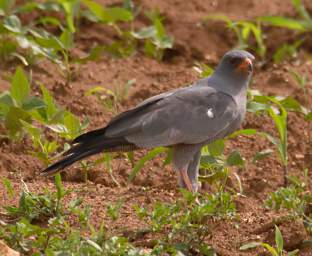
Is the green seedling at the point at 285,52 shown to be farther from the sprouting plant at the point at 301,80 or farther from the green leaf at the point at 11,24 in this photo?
the green leaf at the point at 11,24

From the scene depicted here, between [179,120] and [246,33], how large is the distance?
2956mm

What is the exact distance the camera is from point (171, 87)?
26.3ft

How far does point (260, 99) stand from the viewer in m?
7.21

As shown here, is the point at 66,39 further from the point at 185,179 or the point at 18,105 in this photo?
the point at 185,179

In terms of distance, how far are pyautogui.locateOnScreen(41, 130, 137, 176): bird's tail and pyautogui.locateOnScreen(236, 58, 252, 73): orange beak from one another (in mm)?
946

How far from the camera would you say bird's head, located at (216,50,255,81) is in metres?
6.64

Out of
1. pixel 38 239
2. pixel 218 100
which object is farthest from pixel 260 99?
pixel 38 239

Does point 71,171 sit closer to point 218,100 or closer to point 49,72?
point 218,100

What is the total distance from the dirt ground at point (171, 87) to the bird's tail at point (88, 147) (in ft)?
0.80

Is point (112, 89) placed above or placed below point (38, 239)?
below

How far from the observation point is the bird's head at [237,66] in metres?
6.64

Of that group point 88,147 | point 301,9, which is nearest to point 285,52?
point 301,9

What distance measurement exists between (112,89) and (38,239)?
3.06 meters

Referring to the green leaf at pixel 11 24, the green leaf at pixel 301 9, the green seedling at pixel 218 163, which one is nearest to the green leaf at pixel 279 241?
the green seedling at pixel 218 163
